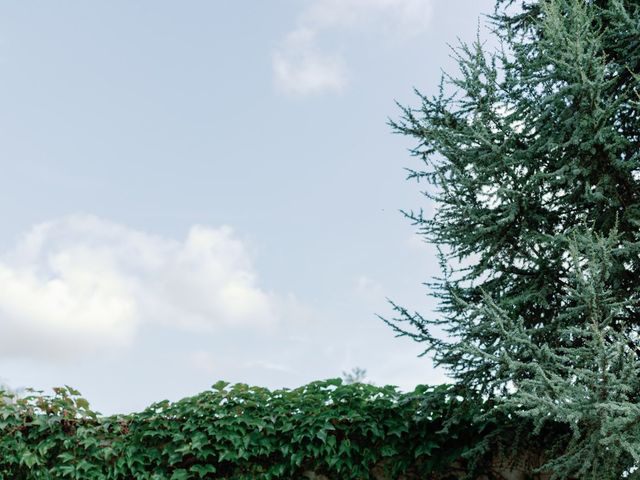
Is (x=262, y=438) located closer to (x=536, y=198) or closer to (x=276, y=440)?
(x=276, y=440)

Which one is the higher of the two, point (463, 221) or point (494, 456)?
point (463, 221)

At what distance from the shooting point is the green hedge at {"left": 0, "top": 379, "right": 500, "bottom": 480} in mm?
5898

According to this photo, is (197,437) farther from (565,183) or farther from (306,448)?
(565,183)

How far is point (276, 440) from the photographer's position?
595cm

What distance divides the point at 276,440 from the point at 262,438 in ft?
0.39

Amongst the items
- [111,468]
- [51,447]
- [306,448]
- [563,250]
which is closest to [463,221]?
[563,250]

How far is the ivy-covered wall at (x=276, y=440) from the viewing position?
5.90 meters

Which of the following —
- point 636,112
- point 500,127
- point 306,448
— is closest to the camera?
point 306,448

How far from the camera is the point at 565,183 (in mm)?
6125

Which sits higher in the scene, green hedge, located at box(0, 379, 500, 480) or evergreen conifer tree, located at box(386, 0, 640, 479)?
evergreen conifer tree, located at box(386, 0, 640, 479)

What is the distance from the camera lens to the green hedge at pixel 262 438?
5.90 metres

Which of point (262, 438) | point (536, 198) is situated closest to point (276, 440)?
point (262, 438)

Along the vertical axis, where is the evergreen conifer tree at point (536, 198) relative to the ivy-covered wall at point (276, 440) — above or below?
above

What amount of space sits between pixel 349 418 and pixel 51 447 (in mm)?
2637
